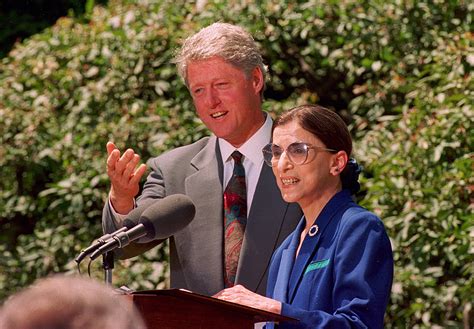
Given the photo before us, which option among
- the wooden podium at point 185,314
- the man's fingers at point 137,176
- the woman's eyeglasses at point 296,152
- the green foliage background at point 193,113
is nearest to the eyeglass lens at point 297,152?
the woman's eyeglasses at point 296,152

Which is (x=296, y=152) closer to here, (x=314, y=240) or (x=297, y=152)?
(x=297, y=152)

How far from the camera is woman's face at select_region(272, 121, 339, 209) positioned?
3488 mm

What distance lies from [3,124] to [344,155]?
4521 millimetres

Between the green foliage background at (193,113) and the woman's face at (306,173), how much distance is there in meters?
2.95

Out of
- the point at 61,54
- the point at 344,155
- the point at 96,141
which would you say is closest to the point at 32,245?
the point at 96,141

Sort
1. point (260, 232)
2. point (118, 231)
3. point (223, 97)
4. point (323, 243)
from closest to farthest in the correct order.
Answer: point (118, 231)
point (323, 243)
point (260, 232)
point (223, 97)

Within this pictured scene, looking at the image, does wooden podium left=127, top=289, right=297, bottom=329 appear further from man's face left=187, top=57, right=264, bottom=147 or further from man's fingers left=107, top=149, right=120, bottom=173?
man's face left=187, top=57, right=264, bottom=147

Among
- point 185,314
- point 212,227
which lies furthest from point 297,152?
point 185,314

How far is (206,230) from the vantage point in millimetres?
3922

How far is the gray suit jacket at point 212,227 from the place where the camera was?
3822 mm

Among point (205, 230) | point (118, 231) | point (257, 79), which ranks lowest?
point (205, 230)

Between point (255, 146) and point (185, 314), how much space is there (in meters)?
1.05

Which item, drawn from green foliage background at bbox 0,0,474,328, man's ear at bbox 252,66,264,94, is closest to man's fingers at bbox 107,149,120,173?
man's ear at bbox 252,66,264,94

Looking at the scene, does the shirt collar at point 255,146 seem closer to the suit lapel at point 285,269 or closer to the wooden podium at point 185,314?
the suit lapel at point 285,269
